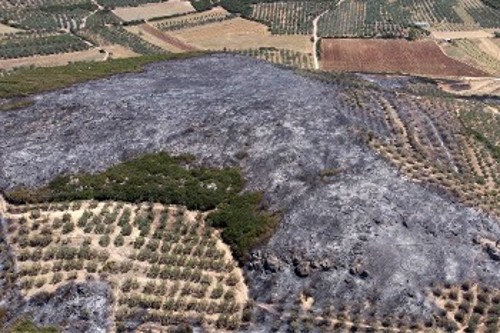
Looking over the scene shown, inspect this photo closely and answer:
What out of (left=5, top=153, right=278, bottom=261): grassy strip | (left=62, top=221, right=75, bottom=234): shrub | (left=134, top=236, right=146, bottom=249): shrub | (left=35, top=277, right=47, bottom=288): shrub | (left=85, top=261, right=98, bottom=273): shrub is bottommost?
(left=35, top=277, right=47, bottom=288): shrub

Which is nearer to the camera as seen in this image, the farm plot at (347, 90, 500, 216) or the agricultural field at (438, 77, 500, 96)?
the farm plot at (347, 90, 500, 216)

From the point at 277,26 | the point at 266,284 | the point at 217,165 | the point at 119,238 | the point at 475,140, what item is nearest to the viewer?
the point at 266,284

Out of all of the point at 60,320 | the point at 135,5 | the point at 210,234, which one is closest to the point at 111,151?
the point at 210,234

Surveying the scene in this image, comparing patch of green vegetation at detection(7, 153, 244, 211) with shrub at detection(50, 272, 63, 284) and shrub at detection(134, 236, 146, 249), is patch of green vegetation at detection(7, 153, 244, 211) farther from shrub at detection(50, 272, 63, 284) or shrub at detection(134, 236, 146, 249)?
shrub at detection(50, 272, 63, 284)

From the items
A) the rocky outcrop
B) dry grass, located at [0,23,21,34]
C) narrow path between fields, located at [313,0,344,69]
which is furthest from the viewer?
dry grass, located at [0,23,21,34]

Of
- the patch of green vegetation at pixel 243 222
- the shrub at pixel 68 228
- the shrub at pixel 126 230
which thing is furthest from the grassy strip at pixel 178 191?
the shrub at pixel 68 228

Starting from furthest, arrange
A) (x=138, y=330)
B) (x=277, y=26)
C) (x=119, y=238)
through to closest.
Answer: (x=277, y=26) → (x=119, y=238) → (x=138, y=330)

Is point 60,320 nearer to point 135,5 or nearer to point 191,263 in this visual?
point 191,263

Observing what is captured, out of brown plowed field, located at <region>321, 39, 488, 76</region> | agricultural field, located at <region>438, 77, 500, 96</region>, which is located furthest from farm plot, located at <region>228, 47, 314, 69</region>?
agricultural field, located at <region>438, 77, 500, 96</region>
